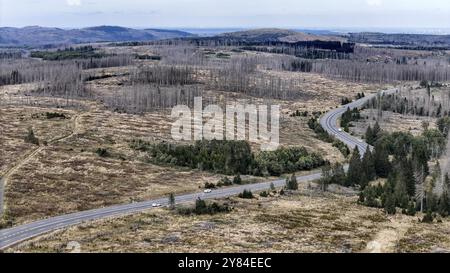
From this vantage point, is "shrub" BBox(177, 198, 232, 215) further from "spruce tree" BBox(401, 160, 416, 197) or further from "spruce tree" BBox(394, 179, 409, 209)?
"spruce tree" BBox(401, 160, 416, 197)


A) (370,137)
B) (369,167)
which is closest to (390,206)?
(369,167)

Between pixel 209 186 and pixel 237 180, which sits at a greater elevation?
pixel 209 186

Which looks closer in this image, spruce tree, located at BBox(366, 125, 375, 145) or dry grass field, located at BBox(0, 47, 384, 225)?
dry grass field, located at BBox(0, 47, 384, 225)

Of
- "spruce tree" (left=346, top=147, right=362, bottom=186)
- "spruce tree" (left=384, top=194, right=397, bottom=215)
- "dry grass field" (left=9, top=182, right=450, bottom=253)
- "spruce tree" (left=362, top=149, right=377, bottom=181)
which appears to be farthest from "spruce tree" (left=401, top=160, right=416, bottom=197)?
"dry grass field" (left=9, top=182, right=450, bottom=253)

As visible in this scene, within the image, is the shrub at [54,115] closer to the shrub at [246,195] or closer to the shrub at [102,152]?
the shrub at [102,152]

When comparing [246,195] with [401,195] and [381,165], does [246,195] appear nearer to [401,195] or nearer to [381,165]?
[401,195]

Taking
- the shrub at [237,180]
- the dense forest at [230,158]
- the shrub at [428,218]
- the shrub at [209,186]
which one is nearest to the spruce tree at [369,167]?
the dense forest at [230,158]

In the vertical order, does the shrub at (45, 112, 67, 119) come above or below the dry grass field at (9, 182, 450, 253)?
above
